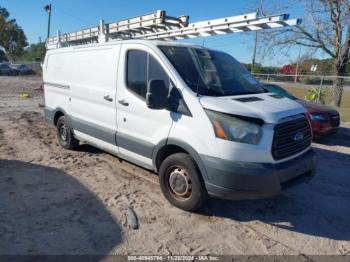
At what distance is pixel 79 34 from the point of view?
729 cm

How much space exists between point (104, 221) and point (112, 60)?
2.55 meters

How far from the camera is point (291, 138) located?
3.98 meters

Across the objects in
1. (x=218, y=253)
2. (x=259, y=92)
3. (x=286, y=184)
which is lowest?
(x=218, y=253)

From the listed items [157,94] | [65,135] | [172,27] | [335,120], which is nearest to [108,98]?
[157,94]

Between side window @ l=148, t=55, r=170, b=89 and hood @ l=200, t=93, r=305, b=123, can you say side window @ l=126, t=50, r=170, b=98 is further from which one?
hood @ l=200, t=93, r=305, b=123

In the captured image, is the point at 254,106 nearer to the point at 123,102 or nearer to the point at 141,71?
the point at 141,71

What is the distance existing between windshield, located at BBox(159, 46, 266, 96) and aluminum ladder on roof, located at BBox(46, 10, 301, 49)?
0.53 m

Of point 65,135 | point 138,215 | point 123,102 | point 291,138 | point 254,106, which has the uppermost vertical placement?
point 254,106

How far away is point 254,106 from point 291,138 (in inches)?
25.0

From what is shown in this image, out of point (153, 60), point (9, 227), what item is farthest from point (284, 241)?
point (9, 227)

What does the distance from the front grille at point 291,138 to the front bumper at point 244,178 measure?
0.16 metres

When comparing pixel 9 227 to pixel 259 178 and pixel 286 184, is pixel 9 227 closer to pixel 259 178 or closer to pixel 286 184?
pixel 259 178

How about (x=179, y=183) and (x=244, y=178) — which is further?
(x=179, y=183)

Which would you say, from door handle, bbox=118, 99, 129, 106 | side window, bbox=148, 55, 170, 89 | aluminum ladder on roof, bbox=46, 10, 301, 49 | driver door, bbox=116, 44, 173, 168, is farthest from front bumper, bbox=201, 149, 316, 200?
aluminum ladder on roof, bbox=46, 10, 301, 49
